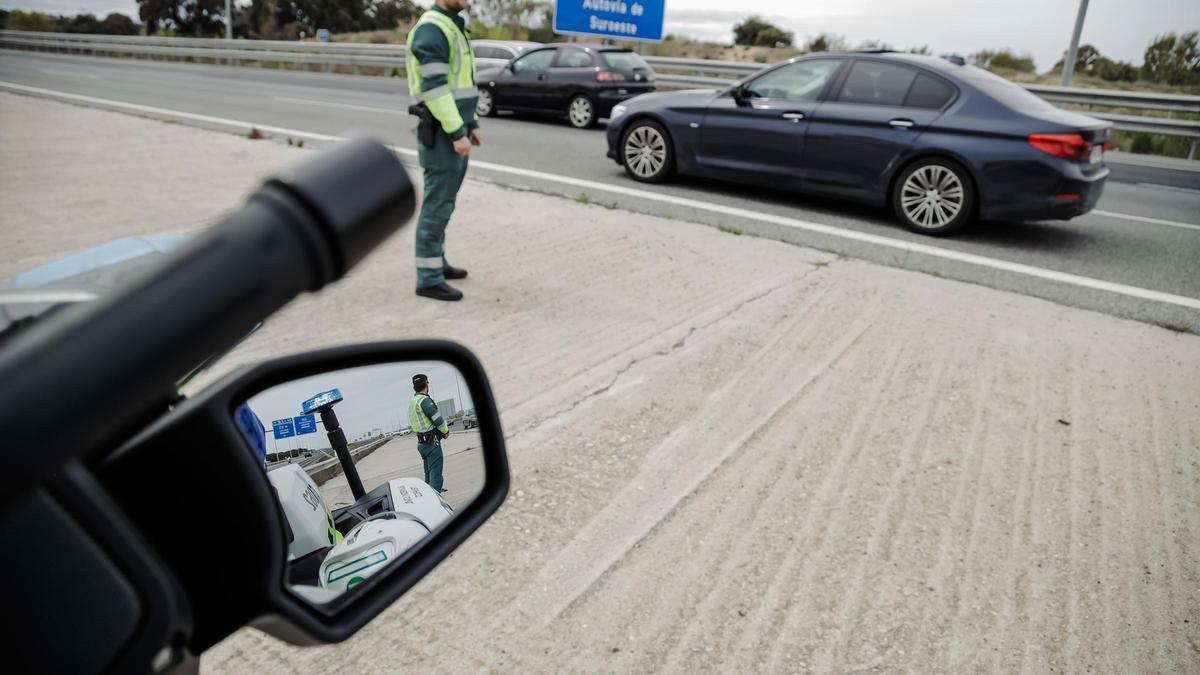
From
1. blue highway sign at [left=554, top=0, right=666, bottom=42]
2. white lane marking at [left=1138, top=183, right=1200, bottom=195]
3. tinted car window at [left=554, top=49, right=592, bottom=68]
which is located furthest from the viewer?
blue highway sign at [left=554, top=0, right=666, bottom=42]

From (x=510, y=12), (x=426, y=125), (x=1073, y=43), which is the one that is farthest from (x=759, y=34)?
(x=426, y=125)

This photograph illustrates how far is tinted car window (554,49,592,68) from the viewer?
14461 mm

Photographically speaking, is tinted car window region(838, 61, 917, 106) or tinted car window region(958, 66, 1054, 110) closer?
tinted car window region(958, 66, 1054, 110)

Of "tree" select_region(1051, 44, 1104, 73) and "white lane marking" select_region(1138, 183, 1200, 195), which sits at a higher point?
"tree" select_region(1051, 44, 1104, 73)

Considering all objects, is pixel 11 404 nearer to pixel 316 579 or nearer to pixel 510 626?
pixel 316 579

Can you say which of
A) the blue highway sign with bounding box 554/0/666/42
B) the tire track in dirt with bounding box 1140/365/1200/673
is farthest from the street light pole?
the tire track in dirt with bounding box 1140/365/1200/673

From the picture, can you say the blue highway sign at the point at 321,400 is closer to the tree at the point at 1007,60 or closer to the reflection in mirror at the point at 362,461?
the reflection in mirror at the point at 362,461

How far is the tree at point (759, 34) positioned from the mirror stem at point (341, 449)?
4313 centimetres

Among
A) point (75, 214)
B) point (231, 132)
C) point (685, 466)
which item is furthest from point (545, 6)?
point (685, 466)

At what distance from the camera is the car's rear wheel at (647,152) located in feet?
29.6

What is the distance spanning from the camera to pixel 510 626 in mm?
2324

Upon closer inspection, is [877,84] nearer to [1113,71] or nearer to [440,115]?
[440,115]

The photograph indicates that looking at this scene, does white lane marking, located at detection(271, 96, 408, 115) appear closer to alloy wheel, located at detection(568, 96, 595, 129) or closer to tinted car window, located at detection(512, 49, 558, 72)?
tinted car window, located at detection(512, 49, 558, 72)

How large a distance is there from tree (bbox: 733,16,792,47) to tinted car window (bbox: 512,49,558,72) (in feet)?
95.1
